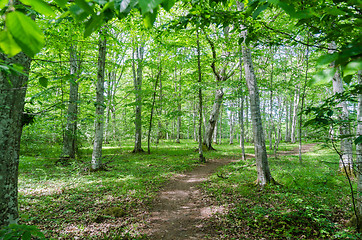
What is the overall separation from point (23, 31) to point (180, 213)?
18.2 ft

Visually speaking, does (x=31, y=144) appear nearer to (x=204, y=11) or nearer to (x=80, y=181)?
(x=80, y=181)

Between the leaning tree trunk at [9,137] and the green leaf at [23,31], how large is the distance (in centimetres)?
286

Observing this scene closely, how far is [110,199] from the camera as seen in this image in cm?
554

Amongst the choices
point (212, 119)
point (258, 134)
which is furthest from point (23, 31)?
point (212, 119)

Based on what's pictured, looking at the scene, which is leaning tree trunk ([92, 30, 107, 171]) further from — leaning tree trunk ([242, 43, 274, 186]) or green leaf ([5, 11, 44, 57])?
green leaf ([5, 11, 44, 57])

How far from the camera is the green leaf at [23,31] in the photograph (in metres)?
0.49

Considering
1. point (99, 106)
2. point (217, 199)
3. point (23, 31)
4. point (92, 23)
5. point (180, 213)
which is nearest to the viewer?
point (23, 31)

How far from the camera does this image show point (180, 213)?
16.8 ft

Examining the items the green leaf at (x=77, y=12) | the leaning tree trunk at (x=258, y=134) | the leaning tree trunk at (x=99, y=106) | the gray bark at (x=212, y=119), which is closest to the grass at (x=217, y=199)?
the leaning tree trunk at (x=258, y=134)

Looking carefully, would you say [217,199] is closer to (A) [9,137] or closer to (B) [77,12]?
(A) [9,137]

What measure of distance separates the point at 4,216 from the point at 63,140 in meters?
8.85

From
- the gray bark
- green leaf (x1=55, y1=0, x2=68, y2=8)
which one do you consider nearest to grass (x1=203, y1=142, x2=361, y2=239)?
green leaf (x1=55, y1=0, x2=68, y2=8)

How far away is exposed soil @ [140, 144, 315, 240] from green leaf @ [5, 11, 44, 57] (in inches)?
179

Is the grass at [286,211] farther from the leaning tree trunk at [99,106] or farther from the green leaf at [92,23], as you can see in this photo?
the leaning tree trunk at [99,106]
